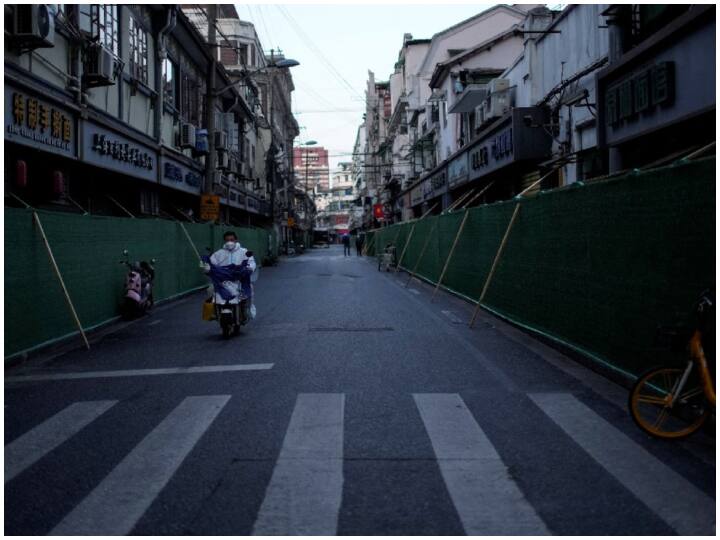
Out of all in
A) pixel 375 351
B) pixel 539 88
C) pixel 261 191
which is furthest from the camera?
pixel 261 191

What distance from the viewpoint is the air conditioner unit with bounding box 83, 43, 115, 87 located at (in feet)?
59.7

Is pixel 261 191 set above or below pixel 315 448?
above

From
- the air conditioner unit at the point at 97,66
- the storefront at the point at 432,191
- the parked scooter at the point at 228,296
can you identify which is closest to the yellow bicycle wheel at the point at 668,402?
the parked scooter at the point at 228,296

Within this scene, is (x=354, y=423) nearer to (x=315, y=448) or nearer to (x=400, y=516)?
(x=315, y=448)

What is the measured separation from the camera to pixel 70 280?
12820 mm

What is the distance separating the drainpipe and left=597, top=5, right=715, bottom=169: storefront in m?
14.3

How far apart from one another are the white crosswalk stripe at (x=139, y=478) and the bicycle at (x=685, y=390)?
3.50 metres

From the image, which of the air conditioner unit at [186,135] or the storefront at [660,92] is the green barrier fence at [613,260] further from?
the air conditioner unit at [186,135]

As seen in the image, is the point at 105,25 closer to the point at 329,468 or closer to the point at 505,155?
the point at 505,155

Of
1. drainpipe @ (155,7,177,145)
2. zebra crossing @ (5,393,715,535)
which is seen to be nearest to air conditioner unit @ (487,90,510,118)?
drainpipe @ (155,7,177,145)

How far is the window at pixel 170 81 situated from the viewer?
1053 inches

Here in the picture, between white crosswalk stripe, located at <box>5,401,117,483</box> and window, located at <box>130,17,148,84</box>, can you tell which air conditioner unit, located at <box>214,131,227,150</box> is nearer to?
window, located at <box>130,17,148,84</box>

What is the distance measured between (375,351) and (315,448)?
4.96 metres

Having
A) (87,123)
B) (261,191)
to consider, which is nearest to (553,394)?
(87,123)
